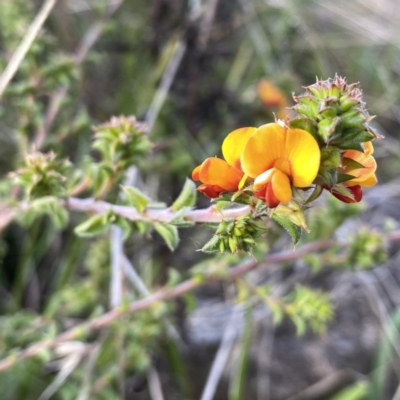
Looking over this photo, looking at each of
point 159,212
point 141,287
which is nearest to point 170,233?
point 159,212

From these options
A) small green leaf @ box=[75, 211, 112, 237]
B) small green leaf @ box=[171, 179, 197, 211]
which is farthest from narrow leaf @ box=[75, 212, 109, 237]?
small green leaf @ box=[171, 179, 197, 211]

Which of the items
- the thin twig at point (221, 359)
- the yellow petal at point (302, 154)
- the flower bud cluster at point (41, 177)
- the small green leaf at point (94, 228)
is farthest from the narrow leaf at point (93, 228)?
the thin twig at point (221, 359)

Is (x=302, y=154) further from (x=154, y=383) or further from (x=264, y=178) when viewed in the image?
(x=154, y=383)

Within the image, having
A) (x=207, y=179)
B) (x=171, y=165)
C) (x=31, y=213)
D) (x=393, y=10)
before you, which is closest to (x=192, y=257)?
(x=171, y=165)

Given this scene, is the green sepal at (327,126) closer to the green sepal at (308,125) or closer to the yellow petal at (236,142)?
the green sepal at (308,125)

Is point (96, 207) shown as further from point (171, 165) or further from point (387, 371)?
point (387, 371)
